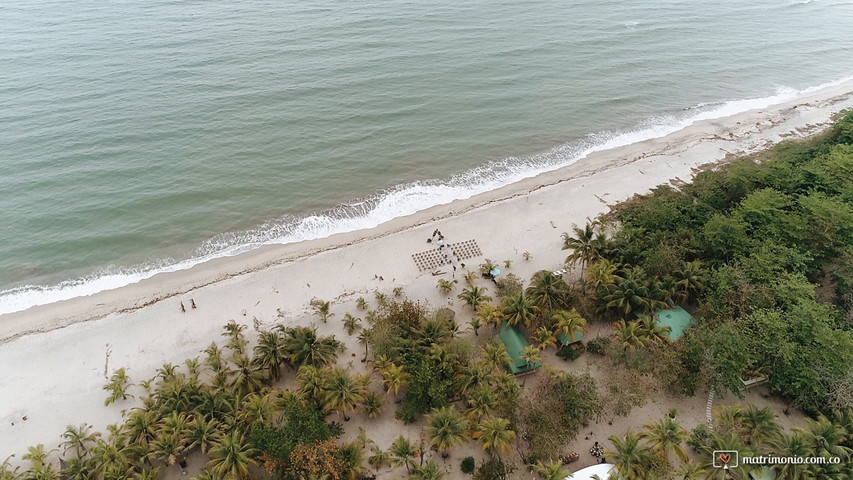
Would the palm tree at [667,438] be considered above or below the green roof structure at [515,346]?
below

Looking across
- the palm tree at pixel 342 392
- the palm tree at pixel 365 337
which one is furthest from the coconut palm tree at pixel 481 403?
the palm tree at pixel 365 337

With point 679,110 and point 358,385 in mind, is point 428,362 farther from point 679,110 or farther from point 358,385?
point 679,110

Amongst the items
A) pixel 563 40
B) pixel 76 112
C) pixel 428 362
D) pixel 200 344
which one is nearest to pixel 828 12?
pixel 563 40

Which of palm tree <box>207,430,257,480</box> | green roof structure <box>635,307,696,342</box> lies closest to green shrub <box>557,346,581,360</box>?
green roof structure <box>635,307,696,342</box>

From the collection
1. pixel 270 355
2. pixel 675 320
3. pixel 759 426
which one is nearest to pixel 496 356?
pixel 675 320

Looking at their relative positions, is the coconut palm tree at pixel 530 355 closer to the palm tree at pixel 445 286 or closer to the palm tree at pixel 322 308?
the palm tree at pixel 445 286
